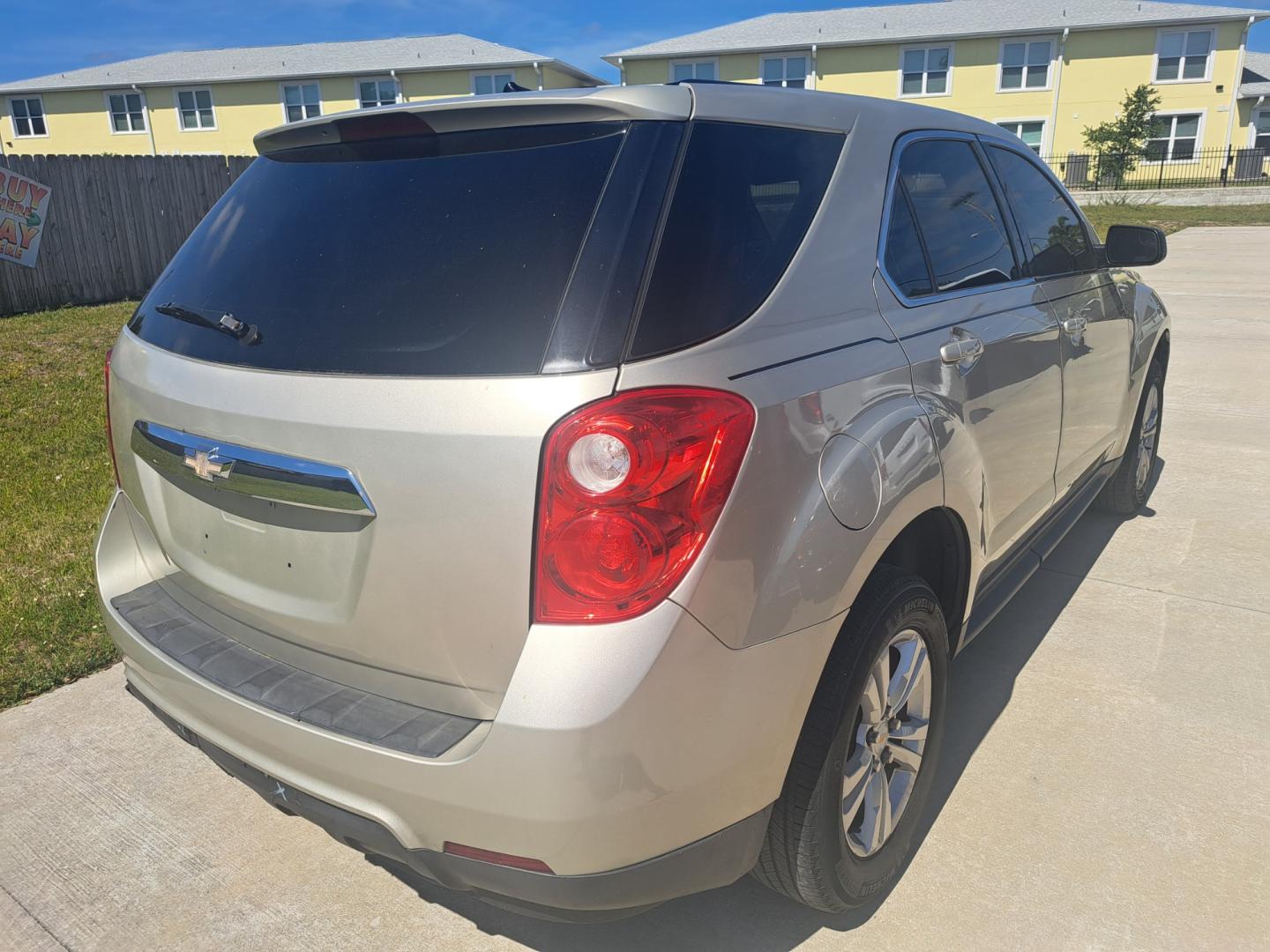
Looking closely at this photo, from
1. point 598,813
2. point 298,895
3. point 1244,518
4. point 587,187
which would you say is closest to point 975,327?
point 587,187

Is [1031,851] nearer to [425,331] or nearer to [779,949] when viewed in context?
[779,949]

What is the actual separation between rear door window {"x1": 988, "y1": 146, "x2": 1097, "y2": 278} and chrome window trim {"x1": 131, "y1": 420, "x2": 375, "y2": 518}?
247 cm

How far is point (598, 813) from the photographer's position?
1630mm

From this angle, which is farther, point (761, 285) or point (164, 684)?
point (164, 684)

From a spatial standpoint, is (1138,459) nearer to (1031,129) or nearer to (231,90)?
(1031,129)

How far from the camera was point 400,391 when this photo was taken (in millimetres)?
1764

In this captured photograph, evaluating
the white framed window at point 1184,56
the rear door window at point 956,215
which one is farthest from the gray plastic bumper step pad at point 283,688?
the white framed window at point 1184,56

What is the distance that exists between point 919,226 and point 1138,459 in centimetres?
291

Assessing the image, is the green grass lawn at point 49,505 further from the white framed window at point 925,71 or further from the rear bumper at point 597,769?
the white framed window at point 925,71

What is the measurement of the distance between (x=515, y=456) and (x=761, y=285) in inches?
25.6

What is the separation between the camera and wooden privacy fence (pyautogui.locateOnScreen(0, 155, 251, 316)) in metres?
12.1

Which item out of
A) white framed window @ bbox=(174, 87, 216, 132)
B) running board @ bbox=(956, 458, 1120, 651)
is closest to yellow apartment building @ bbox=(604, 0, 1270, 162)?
white framed window @ bbox=(174, 87, 216, 132)

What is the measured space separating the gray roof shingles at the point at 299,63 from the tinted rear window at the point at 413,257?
122 ft

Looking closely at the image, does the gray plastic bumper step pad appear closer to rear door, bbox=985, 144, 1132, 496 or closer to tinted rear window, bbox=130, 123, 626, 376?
tinted rear window, bbox=130, 123, 626, 376
